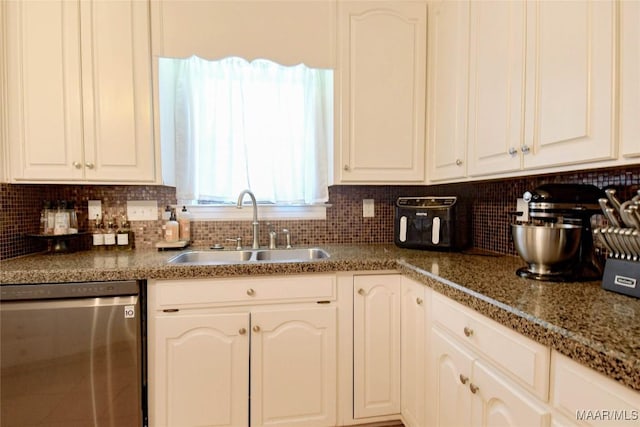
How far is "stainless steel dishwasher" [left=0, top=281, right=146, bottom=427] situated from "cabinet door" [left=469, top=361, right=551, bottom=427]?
133cm

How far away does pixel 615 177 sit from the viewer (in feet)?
4.02

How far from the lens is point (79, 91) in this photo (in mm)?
1639

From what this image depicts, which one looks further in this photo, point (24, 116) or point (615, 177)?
point (24, 116)

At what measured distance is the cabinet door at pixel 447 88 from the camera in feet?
5.19

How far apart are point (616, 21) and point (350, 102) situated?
1148 mm

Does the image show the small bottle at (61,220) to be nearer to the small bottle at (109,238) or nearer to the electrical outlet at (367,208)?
the small bottle at (109,238)

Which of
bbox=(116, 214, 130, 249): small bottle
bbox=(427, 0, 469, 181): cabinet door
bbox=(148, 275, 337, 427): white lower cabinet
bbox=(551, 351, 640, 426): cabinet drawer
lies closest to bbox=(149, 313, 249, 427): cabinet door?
bbox=(148, 275, 337, 427): white lower cabinet

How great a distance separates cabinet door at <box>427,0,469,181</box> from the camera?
1581 mm

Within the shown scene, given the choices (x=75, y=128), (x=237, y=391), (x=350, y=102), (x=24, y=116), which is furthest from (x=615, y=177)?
(x=24, y=116)

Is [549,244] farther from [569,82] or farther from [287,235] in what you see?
[287,235]

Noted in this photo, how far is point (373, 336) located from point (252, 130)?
4.55 feet

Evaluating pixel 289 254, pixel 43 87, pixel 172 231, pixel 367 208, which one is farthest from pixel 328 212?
pixel 43 87

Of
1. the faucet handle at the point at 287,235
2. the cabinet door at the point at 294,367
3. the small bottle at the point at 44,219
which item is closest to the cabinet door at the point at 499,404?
the cabinet door at the point at 294,367

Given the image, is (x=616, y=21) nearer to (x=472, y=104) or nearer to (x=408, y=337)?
(x=472, y=104)
